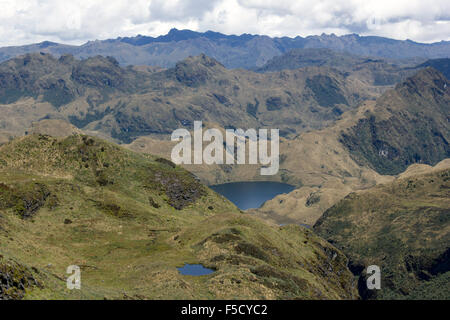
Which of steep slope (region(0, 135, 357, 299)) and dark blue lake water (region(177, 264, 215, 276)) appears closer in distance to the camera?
steep slope (region(0, 135, 357, 299))

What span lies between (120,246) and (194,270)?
104 feet

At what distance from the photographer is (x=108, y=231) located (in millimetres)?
142375

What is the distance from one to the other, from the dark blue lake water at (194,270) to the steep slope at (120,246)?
225 cm

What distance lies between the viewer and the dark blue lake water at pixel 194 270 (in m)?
105

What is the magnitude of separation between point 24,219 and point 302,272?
3835 inches

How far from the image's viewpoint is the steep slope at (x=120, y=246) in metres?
88.0

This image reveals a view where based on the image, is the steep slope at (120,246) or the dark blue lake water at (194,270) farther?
the dark blue lake water at (194,270)

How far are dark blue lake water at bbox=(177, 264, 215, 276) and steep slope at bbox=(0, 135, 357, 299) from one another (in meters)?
2.25

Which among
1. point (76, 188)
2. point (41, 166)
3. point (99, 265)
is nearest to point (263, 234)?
point (99, 265)

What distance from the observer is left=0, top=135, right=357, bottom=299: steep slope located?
88000 mm

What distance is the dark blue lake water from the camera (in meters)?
105

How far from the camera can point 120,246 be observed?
128625mm

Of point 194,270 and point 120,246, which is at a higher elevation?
point 120,246
